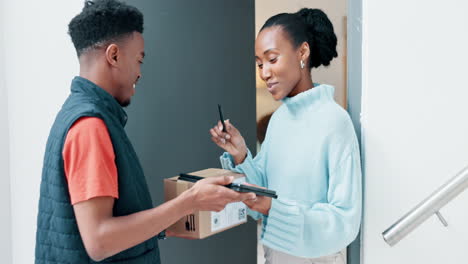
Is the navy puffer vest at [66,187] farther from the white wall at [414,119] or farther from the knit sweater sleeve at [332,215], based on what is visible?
the white wall at [414,119]

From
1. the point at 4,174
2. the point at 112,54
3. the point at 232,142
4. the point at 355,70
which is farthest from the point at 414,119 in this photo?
the point at 4,174

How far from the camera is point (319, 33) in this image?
1325mm

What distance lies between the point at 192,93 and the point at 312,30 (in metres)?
0.80

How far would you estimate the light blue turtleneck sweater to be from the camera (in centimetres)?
117

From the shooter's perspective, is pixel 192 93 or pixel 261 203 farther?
pixel 192 93

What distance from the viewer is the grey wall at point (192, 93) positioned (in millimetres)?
1845

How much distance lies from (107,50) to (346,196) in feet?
2.49

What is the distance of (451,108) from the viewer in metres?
1.11

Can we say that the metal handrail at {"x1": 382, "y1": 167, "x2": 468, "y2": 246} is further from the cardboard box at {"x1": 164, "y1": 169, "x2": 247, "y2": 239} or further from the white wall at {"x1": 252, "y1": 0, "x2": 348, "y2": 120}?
the white wall at {"x1": 252, "y1": 0, "x2": 348, "y2": 120}

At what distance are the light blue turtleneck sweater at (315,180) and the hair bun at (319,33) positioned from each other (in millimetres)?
124

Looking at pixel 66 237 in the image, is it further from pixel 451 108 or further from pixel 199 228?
pixel 451 108

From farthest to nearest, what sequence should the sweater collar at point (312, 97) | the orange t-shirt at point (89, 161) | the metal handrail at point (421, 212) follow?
the sweater collar at point (312, 97) < the orange t-shirt at point (89, 161) < the metal handrail at point (421, 212)

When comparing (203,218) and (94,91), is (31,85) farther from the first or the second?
(203,218)

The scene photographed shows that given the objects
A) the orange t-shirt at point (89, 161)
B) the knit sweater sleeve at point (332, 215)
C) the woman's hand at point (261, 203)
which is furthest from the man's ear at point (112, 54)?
the knit sweater sleeve at point (332, 215)
